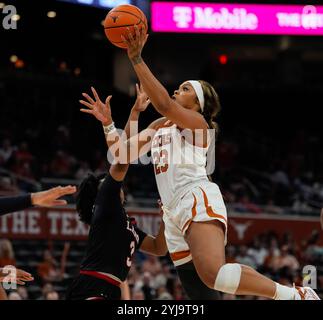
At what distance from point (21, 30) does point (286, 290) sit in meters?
13.6

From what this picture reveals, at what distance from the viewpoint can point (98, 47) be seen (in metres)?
18.7

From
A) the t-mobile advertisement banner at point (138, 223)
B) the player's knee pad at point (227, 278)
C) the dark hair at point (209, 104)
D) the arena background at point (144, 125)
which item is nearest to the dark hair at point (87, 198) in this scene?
the dark hair at point (209, 104)

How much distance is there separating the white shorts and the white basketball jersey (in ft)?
0.22

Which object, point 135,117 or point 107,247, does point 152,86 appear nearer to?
point 135,117

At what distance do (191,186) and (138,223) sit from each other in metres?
8.27

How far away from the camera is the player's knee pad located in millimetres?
4453

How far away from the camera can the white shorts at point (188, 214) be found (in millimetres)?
4727

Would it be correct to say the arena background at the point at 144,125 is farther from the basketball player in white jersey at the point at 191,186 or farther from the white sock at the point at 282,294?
the white sock at the point at 282,294

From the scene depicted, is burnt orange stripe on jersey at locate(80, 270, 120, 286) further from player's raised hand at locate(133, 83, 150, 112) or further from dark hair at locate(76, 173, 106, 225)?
player's raised hand at locate(133, 83, 150, 112)

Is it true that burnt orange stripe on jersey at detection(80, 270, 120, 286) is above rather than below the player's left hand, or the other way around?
below

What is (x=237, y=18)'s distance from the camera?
45.1ft

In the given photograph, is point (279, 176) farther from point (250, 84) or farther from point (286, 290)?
point (286, 290)

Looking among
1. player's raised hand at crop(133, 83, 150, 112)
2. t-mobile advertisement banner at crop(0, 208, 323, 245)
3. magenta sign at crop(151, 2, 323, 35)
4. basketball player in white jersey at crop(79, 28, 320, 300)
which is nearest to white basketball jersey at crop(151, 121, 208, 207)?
basketball player in white jersey at crop(79, 28, 320, 300)

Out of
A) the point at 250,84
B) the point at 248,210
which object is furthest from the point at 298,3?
the point at 250,84
